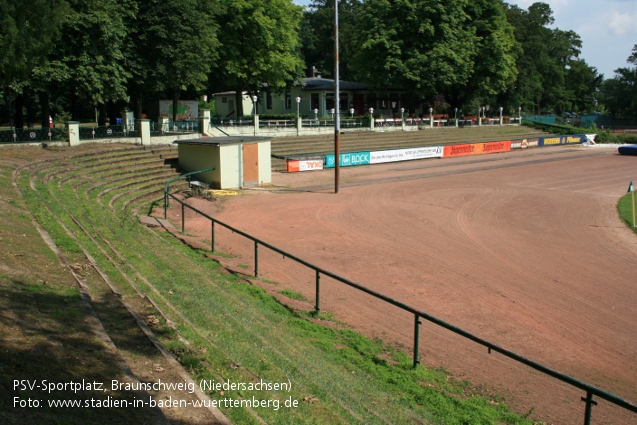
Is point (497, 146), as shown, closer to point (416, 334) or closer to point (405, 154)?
point (405, 154)

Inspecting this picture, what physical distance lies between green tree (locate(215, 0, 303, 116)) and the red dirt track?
1753 cm

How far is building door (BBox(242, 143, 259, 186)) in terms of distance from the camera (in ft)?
108

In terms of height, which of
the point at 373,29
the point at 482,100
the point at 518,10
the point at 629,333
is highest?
the point at 518,10

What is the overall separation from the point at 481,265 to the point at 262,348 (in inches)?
421

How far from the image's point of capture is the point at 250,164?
33219mm

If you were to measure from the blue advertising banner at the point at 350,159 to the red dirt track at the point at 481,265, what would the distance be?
6.56m

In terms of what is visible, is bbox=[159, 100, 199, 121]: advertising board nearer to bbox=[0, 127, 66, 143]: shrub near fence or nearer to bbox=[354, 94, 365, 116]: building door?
bbox=[0, 127, 66, 143]: shrub near fence

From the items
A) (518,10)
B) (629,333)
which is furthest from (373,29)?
(629,333)

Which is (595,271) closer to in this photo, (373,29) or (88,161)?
(88,161)

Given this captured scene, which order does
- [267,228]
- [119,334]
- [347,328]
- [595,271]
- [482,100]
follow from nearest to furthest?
[119,334], [347,328], [595,271], [267,228], [482,100]

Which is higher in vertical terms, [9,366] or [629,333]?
[9,366]

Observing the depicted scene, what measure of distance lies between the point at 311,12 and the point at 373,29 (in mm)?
45756

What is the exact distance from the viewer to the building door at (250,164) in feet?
108

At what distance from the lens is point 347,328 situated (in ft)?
38.8
